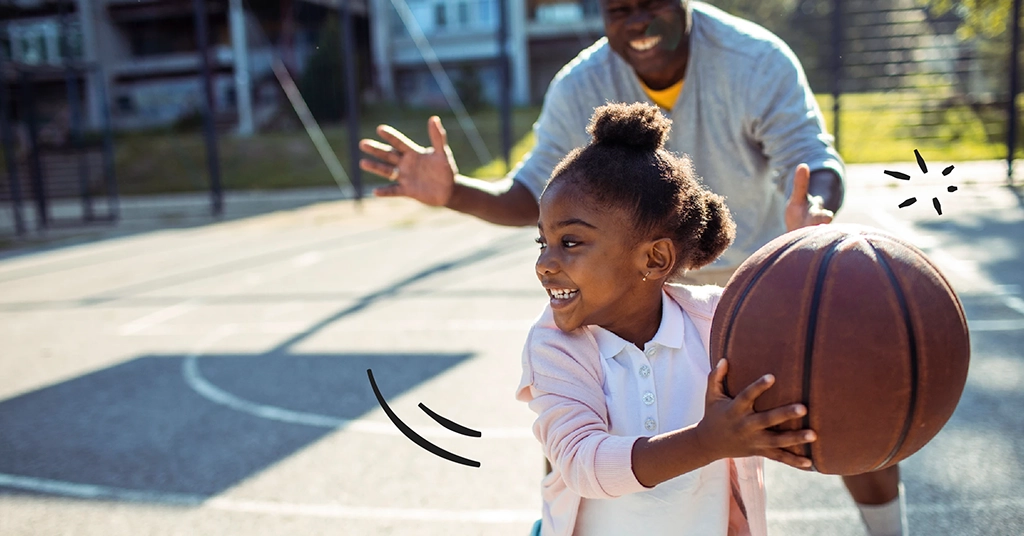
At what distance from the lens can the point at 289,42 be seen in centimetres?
3138

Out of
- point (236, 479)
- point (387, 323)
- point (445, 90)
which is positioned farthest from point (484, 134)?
point (236, 479)

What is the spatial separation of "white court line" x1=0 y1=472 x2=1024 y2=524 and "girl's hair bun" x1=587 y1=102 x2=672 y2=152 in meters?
2.23

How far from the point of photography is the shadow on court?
4547 millimetres

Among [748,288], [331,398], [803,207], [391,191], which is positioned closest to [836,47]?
[331,398]

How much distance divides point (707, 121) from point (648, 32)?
1.11ft

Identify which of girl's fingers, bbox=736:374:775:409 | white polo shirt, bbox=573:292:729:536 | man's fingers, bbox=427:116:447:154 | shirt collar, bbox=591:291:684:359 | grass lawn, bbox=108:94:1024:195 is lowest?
grass lawn, bbox=108:94:1024:195

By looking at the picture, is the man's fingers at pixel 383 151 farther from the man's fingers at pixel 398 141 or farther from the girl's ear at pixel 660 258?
the girl's ear at pixel 660 258

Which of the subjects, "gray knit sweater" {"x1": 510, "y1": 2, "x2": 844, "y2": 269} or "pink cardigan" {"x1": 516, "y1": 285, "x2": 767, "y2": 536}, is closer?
"pink cardigan" {"x1": 516, "y1": 285, "x2": 767, "y2": 536}

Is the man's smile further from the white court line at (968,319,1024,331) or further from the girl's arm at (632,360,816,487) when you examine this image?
the white court line at (968,319,1024,331)

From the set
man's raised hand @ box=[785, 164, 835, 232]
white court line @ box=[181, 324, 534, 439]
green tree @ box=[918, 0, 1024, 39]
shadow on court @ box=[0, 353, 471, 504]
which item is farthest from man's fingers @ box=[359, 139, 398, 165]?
green tree @ box=[918, 0, 1024, 39]

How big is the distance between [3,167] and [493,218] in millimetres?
28629

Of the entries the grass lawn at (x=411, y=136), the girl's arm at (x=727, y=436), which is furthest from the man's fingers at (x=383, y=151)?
the grass lawn at (x=411, y=136)

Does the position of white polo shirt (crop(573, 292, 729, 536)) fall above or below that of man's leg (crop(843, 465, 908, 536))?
above

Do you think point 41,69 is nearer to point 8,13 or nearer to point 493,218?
point 8,13
